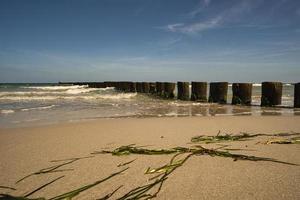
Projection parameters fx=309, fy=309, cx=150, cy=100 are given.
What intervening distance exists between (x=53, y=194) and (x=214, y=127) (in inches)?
138

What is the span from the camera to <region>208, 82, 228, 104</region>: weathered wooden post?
1223 centimetres

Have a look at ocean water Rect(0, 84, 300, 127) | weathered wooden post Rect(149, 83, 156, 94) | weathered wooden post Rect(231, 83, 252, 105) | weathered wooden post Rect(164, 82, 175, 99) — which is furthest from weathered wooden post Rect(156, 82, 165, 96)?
weathered wooden post Rect(231, 83, 252, 105)

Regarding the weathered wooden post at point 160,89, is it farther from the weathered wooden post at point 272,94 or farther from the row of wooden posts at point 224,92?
the weathered wooden post at point 272,94

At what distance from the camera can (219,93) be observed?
40.4 ft

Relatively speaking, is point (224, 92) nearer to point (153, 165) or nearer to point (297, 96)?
point (297, 96)

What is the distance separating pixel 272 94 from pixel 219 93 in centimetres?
239

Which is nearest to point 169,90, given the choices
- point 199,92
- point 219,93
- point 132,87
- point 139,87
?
point 199,92

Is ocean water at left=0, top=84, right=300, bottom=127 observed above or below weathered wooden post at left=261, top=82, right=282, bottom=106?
below

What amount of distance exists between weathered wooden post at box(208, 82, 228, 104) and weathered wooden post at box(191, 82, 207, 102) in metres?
0.79

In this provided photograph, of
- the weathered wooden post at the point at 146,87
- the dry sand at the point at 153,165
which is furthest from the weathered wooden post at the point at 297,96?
the weathered wooden post at the point at 146,87

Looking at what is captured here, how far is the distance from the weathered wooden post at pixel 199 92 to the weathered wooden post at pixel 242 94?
6.74ft

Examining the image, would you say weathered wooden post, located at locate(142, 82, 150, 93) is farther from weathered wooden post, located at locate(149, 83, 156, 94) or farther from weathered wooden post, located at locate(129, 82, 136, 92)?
weathered wooden post, located at locate(129, 82, 136, 92)

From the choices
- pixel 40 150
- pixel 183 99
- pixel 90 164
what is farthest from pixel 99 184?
pixel 183 99

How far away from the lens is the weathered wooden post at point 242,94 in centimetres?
1123
